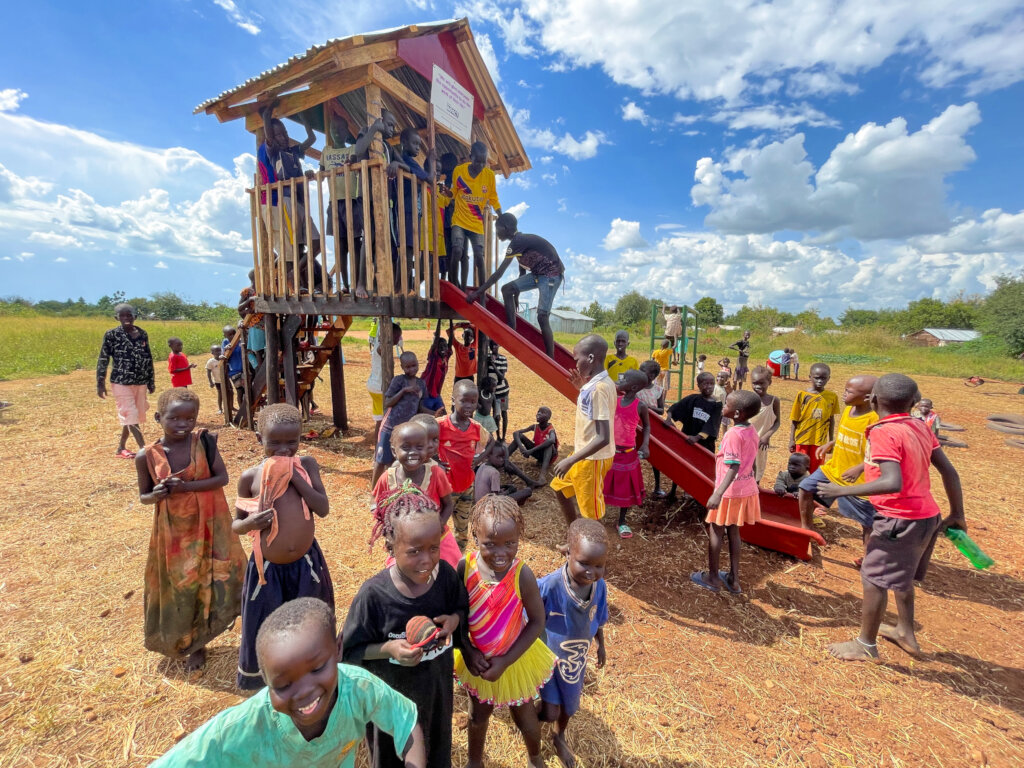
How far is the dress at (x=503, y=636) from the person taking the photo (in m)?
1.81

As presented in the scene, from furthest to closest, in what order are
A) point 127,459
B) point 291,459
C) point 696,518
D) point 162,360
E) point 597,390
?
point 162,360 → point 127,459 → point 696,518 → point 597,390 → point 291,459

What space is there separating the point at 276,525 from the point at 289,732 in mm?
1075

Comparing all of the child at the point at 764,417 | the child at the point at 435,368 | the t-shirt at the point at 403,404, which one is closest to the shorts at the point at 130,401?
the child at the point at 435,368

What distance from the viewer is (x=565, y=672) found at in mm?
2121

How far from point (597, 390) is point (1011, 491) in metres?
7.22

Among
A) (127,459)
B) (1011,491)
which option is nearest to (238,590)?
(127,459)

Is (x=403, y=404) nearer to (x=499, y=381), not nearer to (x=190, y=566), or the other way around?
(x=190, y=566)

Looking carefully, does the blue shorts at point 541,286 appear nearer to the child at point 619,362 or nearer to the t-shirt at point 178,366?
the child at point 619,362

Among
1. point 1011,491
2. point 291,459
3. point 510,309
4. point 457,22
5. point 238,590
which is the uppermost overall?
point 457,22

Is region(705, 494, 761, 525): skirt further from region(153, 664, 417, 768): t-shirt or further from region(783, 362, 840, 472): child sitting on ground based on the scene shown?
region(153, 664, 417, 768): t-shirt

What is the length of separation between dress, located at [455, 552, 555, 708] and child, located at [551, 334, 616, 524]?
154 centimetres

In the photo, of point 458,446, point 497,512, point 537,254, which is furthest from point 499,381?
point 497,512

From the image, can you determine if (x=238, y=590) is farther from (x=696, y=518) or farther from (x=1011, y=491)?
(x=1011, y=491)

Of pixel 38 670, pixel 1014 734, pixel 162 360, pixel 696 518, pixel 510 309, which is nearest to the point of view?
pixel 1014 734
